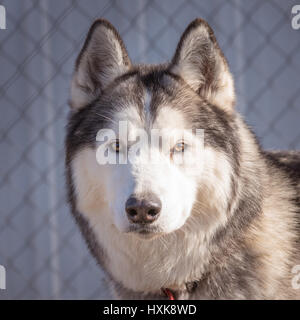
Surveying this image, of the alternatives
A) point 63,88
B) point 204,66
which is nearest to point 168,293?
point 204,66

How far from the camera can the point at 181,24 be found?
3.67 m

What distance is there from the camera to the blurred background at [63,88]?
3.67m

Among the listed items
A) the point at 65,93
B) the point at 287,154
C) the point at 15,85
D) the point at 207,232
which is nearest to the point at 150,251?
the point at 207,232

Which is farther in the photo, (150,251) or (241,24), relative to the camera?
(241,24)

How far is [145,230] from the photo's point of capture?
1.79m

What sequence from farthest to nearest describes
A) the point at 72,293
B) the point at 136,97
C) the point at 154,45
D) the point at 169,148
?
the point at 72,293 → the point at 154,45 → the point at 136,97 → the point at 169,148

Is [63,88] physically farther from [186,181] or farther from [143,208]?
[143,208]

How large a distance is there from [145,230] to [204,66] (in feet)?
2.85

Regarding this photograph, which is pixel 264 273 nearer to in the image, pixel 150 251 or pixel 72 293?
pixel 150 251

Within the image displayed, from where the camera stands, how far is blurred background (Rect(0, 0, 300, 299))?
3666 millimetres

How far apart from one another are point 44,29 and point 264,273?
8.97 ft

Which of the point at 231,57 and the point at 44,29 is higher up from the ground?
the point at 44,29

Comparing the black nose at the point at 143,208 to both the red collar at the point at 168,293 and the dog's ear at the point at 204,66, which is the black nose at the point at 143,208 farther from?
the dog's ear at the point at 204,66

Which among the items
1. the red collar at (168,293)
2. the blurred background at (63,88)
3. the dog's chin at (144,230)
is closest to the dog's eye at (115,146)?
the dog's chin at (144,230)
